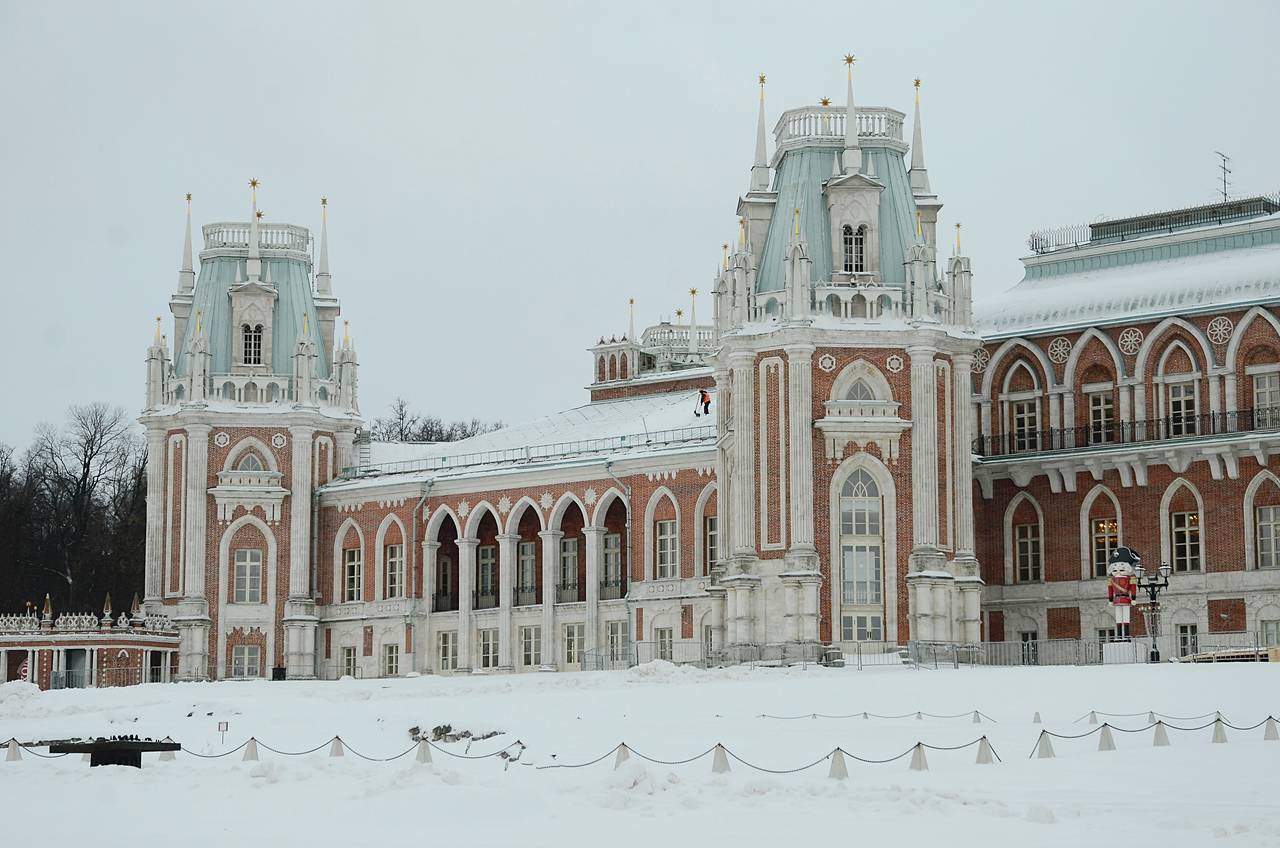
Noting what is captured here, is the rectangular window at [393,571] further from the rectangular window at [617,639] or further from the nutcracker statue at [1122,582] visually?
the nutcracker statue at [1122,582]

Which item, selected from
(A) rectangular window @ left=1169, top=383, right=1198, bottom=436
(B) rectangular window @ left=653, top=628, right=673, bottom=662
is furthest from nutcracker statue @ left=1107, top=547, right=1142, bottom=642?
(B) rectangular window @ left=653, top=628, right=673, bottom=662

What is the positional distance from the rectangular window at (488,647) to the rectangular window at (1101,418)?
20404mm

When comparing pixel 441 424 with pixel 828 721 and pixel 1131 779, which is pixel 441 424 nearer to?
pixel 828 721

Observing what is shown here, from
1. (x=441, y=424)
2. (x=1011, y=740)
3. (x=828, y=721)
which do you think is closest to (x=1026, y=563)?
(x=828, y=721)

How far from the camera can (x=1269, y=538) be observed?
59.0m

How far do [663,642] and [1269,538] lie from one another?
714 inches

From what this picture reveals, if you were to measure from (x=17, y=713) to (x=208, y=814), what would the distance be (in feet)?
80.7

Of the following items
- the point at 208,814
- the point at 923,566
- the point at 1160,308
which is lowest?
the point at 208,814

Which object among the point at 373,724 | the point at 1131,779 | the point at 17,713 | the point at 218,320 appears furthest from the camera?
the point at 218,320

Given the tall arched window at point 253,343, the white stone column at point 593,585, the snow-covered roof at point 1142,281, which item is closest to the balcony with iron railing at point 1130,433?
the snow-covered roof at point 1142,281

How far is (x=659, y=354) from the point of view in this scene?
282 ft

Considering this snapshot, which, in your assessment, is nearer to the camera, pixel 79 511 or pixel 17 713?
pixel 17 713

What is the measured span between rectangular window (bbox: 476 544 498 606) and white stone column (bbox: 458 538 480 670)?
1.06 meters

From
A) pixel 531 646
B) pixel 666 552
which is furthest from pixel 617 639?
pixel 531 646
